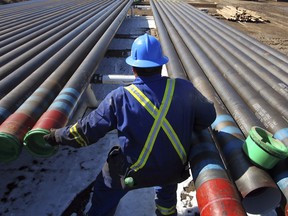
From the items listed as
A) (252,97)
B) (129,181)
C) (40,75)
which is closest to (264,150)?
(129,181)

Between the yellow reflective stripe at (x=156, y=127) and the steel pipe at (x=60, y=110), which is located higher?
the yellow reflective stripe at (x=156, y=127)

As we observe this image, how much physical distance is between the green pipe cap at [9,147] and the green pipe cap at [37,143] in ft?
0.30

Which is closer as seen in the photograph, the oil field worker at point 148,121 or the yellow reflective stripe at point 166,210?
the oil field worker at point 148,121

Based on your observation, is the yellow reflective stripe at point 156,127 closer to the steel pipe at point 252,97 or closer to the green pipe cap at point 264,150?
the green pipe cap at point 264,150

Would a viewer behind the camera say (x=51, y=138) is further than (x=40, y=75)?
No

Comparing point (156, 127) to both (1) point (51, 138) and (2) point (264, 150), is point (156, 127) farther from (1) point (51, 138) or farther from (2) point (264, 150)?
(1) point (51, 138)

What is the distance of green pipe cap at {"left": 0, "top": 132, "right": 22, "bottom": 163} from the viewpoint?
112 inches

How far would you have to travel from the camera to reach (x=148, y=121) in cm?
242

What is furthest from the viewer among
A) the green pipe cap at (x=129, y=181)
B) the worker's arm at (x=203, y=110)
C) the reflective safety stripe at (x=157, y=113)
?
the green pipe cap at (x=129, y=181)

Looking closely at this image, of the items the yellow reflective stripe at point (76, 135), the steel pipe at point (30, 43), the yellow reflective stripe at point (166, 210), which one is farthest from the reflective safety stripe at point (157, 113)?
the steel pipe at point (30, 43)

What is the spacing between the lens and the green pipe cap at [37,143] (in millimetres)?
2889

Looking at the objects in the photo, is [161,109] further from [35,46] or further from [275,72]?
[35,46]

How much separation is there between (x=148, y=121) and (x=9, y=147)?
5.35 feet

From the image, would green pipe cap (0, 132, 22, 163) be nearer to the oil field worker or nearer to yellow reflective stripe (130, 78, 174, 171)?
the oil field worker
